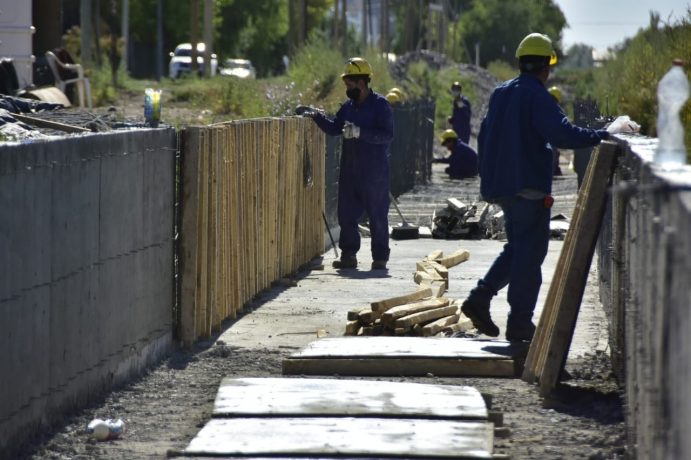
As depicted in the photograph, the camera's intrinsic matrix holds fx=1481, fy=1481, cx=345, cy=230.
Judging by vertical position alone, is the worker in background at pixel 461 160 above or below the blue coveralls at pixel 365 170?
below

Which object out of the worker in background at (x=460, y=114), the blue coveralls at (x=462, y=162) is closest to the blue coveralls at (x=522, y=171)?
the blue coveralls at (x=462, y=162)

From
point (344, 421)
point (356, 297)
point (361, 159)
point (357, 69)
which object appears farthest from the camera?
point (361, 159)

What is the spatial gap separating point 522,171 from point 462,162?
876 inches

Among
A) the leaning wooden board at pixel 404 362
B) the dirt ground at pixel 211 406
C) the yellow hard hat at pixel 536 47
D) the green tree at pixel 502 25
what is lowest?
the dirt ground at pixel 211 406

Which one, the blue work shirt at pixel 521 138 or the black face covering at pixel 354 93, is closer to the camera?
the blue work shirt at pixel 521 138

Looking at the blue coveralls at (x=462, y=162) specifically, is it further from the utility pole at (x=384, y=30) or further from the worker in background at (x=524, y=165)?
the utility pole at (x=384, y=30)

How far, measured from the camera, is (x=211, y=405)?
8.56m

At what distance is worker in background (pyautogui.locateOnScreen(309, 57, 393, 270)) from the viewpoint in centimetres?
1510

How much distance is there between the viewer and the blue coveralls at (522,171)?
9.73 metres

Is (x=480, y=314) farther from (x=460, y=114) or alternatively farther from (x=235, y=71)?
(x=235, y=71)

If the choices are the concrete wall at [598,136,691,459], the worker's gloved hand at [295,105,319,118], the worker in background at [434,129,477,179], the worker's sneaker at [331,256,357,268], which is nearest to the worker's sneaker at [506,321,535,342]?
the concrete wall at [598,136,691,459]

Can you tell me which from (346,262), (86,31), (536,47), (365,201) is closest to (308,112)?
(365,201)

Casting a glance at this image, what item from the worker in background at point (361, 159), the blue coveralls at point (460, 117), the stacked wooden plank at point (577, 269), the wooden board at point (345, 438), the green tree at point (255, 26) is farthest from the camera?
the green tree at point (255, 26)

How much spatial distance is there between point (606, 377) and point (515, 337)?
89cm
